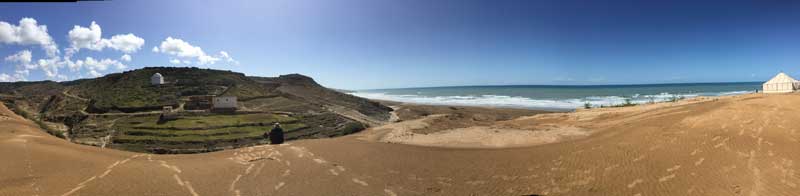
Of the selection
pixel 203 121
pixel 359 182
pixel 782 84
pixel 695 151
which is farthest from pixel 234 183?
pixel 782 84

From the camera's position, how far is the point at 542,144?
15945 mm

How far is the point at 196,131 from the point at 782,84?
57.9 metres

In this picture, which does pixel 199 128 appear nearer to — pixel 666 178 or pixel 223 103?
pixel 223 103

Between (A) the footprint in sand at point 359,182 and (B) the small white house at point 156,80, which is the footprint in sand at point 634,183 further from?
(B) the small white house at point 156,80

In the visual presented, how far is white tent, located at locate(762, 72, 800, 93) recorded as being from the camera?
1400 inches

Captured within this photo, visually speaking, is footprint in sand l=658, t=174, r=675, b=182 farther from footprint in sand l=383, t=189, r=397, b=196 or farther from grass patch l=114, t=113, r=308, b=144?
grass patch l=114, t=113, r=308, b=144

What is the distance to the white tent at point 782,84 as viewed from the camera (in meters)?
35.6

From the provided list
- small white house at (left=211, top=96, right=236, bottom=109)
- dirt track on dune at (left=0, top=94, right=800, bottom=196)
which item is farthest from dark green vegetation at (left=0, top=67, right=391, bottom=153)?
dirt track on dune at (left=0, top=94, right=800, bottom=196)

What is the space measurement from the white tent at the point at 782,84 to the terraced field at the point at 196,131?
48766 mm

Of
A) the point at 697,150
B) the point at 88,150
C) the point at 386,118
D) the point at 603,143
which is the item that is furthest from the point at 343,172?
the point at 386,118

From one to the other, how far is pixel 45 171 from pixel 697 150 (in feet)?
59.5

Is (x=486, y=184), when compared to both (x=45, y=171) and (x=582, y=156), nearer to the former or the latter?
(x=582, y=156)

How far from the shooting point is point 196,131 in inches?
1551

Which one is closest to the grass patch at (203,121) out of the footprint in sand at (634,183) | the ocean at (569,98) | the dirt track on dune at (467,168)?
the dirt track on dune at (467,168)
